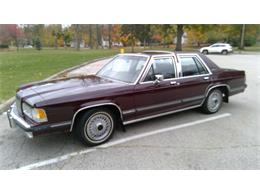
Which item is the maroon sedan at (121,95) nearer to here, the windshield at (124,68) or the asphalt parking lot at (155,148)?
the windshield at (124,68)

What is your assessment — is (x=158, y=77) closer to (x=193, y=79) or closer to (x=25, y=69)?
(x=193, y=79)

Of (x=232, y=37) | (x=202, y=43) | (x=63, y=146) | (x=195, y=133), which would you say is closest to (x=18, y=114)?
(x=63, y=146)

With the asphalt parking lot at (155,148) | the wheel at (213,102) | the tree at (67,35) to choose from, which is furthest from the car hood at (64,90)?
the tree at (67,35)

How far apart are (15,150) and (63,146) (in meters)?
0.72

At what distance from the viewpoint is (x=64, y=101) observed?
10.4ft

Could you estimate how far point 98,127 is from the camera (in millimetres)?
3578

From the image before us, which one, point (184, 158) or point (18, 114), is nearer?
point (184, 158)

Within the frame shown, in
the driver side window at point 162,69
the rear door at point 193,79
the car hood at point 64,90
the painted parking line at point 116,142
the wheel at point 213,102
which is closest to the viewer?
the painted parking line at point 116,142

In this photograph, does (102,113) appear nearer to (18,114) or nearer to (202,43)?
(18,114)

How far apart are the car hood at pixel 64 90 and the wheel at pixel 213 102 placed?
2.20 meters

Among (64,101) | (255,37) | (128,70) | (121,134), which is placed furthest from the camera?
(255,37)

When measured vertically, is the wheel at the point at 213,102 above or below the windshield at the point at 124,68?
below

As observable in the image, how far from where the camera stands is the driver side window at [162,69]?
13.4 ft

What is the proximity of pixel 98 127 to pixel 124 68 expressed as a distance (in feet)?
4.58
